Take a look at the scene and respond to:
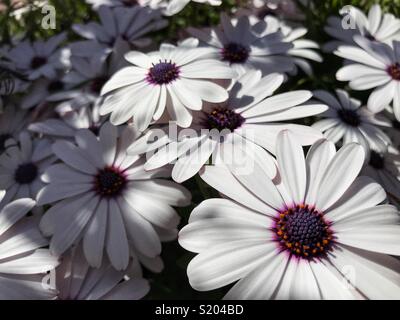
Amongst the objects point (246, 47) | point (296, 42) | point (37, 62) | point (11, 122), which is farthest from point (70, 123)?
point (296, 42)

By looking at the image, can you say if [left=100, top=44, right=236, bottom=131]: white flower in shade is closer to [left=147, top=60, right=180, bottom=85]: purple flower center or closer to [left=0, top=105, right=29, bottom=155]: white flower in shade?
[left=147, top=60, right=180, bottom=85]: purple flower center

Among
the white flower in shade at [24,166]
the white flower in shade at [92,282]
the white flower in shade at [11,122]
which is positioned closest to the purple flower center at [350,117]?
the white flower in shade at [92,282]

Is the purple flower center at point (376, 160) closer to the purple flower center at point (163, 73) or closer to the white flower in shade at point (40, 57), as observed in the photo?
the purple flower center at point (163, 73)

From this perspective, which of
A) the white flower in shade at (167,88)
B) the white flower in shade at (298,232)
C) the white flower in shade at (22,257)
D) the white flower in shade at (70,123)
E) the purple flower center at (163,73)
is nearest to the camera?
the white flower in shade at (298,232)

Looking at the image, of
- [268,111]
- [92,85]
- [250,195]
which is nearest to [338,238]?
[250,195]

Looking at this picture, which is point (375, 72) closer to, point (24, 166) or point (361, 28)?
point (361, 28)
